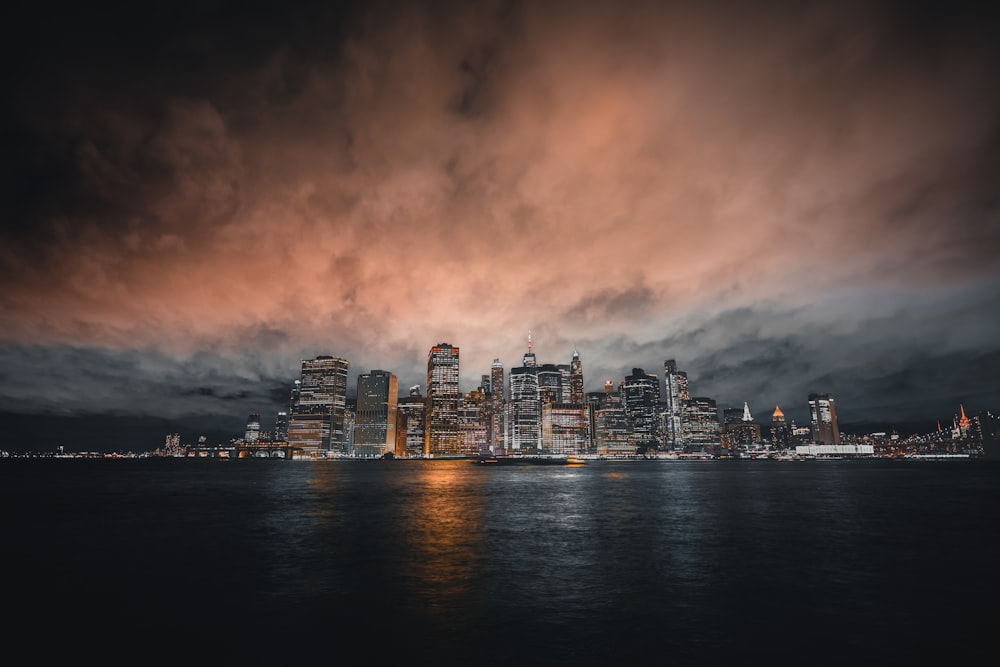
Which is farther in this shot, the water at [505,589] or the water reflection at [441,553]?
the water reflection at [441,553]

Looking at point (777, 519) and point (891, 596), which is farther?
point (777, 519)

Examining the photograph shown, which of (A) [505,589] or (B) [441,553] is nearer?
(A) [505,589]

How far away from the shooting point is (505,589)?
28453 millimetres

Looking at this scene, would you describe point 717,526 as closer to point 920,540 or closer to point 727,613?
point 920,540

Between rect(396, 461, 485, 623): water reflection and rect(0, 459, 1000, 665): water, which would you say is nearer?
rect(0, 459, 1000, 665): water

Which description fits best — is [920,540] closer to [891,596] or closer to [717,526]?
[717,526]

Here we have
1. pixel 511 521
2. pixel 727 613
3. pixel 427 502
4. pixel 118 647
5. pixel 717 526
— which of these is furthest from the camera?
pixel 427 502

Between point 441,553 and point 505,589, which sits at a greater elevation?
point 505,589

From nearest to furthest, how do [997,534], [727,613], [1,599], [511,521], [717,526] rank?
[727,613], [1,599], [997,534], [717,526], [511,521]

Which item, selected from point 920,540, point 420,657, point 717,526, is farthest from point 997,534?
point 420,657

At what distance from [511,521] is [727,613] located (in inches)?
1356

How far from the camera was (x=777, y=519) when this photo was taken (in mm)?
57094

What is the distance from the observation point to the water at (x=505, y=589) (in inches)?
806

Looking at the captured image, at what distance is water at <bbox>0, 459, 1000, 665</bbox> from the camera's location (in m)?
20.5
